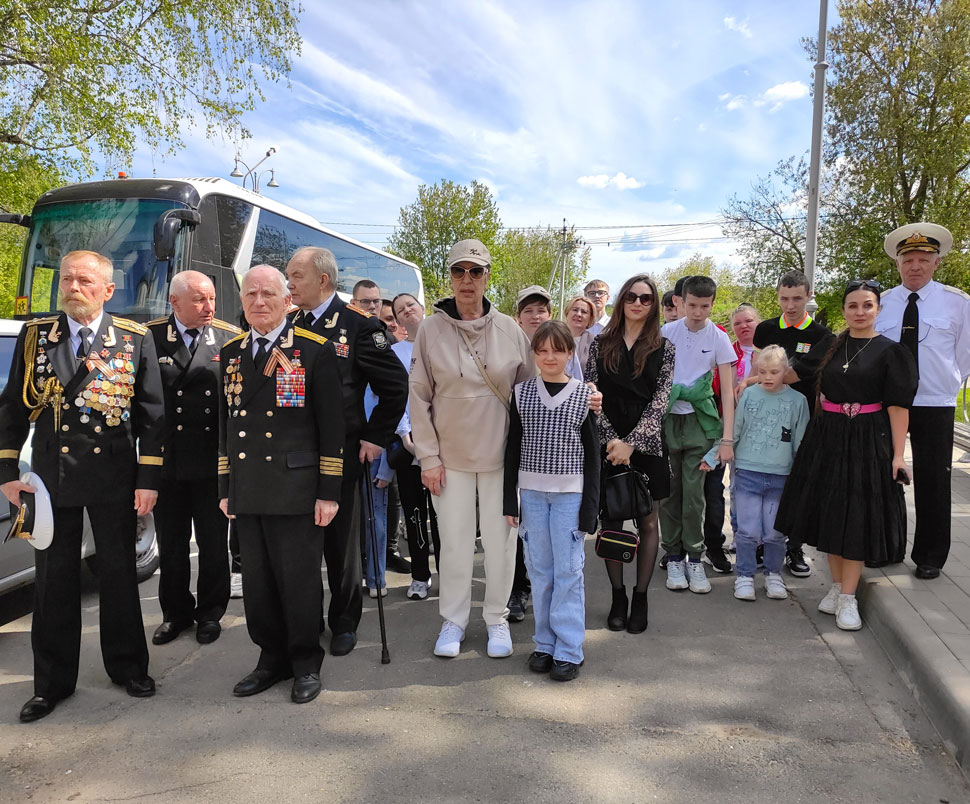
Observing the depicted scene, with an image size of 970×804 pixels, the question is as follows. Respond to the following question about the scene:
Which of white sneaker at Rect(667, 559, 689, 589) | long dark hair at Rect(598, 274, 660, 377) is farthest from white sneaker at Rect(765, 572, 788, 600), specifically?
long dark hair at Rect(598, 274, 660, 377)

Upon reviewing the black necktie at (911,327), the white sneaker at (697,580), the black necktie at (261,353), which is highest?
the black necktie at (911,327)

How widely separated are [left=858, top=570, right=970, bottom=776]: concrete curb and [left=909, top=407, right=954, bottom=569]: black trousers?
1.36ft

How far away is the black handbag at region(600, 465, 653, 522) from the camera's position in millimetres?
3770

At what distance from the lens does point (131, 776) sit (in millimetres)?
2611

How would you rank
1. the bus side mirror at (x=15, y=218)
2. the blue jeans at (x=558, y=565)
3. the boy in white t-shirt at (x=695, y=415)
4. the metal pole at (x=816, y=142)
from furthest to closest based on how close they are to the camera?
the metal pole at (x=816, y=142) → the bus side mirror at (x=15, y=218) → the boy in white t-shirt at (x=695, y=415) → the blue jeans at (x=558, y=565)

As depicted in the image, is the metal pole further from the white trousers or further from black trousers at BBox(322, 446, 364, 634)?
black trousers at BBox(322, 446, 364, 634)

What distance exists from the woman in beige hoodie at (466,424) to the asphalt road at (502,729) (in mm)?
337

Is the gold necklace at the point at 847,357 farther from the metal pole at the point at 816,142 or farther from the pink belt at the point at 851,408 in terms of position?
the metal pole at the point at 816,142

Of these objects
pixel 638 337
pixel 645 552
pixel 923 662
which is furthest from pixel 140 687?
pixel 923 662

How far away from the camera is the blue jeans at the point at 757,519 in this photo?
4535 mm

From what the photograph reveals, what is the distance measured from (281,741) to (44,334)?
206cm

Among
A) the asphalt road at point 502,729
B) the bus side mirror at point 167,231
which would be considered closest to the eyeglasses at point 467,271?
the asphalt road at point 502,729

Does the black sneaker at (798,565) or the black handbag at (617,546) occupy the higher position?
the black handbag at (617,546)

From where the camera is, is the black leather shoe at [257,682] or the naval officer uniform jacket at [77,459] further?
the black leather shoe at [257,682]
